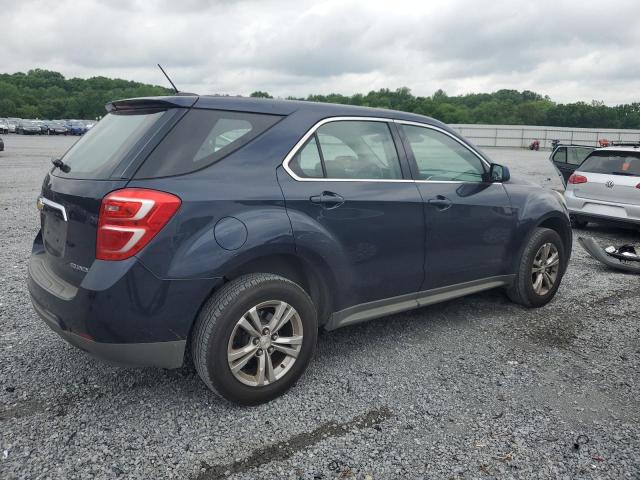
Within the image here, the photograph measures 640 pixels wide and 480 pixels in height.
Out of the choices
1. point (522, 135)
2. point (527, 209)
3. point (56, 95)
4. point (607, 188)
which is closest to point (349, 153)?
point (527, 209)

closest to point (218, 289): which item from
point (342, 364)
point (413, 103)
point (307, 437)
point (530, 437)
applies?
point (307, 437)

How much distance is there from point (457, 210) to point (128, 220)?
7.93 feet

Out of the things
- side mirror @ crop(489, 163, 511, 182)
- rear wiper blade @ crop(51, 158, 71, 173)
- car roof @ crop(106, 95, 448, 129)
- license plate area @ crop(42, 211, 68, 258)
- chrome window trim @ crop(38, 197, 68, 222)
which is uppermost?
car roof @ crop(106, 95, 448, 129)

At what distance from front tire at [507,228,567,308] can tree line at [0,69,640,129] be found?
6299cm

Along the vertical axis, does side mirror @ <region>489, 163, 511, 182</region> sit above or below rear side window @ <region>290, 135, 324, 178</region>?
below

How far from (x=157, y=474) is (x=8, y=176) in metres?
14.7

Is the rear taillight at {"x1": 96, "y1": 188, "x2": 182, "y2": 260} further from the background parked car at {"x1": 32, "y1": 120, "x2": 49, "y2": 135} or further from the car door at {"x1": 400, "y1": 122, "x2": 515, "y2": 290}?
the background parked car at {"x1": 32, "y1": 120, "x2": 49, "y2": 135}

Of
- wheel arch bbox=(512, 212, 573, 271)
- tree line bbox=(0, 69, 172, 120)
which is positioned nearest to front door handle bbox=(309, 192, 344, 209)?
wheel arch bbox=(512, 212, 573, 271)

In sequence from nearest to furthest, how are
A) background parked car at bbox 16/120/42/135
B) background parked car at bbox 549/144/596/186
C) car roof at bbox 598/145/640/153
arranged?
car roof at bbox 598/145/640/153, background parked car at bbox 549/144/596/186, background parked car at bbox 16/120/42/135

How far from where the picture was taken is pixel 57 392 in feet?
10.7

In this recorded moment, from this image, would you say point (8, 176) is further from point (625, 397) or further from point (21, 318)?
point (625, 397)

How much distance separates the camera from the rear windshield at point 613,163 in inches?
328

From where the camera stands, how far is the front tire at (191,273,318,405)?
2922mm

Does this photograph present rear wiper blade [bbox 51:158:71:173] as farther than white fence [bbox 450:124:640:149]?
No
